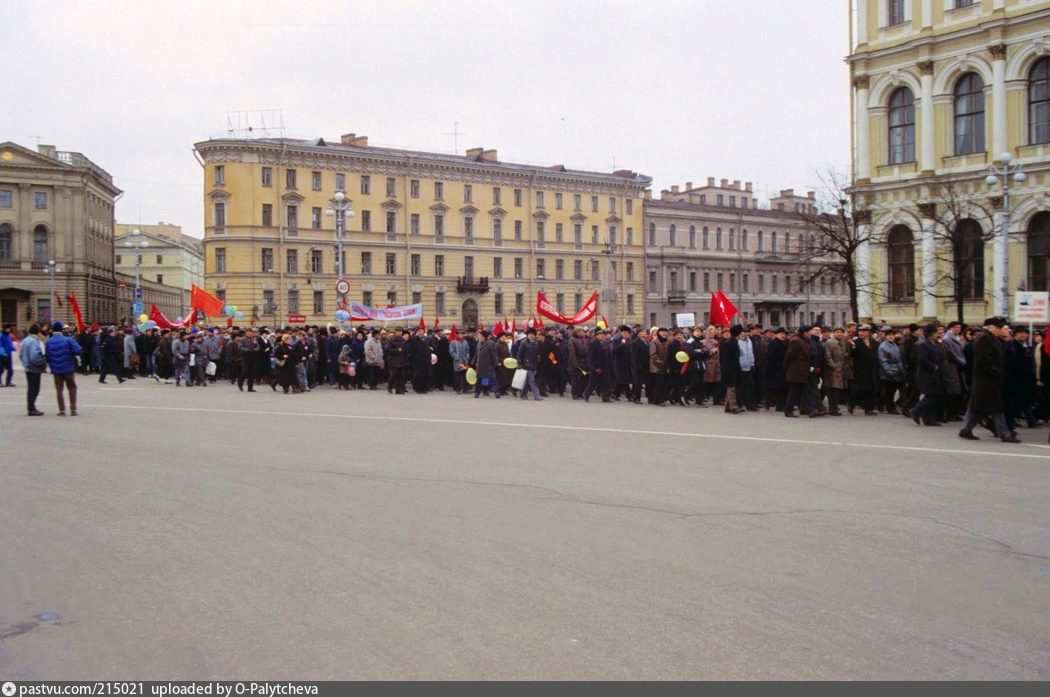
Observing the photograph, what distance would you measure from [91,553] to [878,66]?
43773 millimetres

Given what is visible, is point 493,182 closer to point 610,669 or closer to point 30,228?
point 30,228

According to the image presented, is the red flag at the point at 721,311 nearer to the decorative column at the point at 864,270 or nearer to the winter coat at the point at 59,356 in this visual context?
the winter coat at the point at 59,356

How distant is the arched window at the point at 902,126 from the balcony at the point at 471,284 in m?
50.2

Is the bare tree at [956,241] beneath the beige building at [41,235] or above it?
beneath

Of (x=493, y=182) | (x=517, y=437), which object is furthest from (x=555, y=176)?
(x=517, y=437)

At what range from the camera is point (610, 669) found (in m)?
5.07

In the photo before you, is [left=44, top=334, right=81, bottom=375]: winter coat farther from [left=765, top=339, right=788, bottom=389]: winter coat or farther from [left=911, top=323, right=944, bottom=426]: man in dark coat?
[left=911, top=323, right=944, bottom=426]: man in dark coat

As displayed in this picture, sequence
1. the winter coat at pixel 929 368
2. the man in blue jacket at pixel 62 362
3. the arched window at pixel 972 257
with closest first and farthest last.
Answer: the winter coat at pixel 929 368, the man in blue jacket at pixel 62 362, the arched window at pixel 972 257

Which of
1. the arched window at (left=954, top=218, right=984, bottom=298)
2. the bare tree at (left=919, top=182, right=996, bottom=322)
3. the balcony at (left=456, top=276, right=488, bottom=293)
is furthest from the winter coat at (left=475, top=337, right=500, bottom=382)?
the balcony at (left=456, top=276, right=488, bottom=293)

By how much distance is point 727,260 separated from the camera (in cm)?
10281

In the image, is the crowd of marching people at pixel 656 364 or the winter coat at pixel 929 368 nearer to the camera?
the winter coat at pixel 929 368

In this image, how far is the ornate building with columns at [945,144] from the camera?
129ft

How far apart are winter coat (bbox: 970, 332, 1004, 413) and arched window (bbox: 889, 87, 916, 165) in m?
31.7

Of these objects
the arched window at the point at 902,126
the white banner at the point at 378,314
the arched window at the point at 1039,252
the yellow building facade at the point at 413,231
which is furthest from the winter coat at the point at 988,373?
the yellow building facade at the point at 413,231
